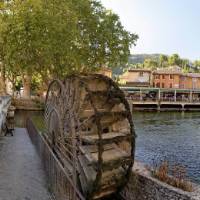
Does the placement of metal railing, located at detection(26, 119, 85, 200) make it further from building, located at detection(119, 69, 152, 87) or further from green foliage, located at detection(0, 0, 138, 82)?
building, located at detection(119, 69, 152, 87)

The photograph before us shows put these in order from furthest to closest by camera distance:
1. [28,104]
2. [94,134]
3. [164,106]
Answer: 1. [164,106]
2. [28,104]
3. [94,134]

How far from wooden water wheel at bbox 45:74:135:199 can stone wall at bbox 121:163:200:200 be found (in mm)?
350

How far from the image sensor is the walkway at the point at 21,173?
1288 cm

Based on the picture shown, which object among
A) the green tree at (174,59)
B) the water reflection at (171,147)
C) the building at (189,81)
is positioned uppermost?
the green tree at (174,59)

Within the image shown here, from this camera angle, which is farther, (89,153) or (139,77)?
(139,77)

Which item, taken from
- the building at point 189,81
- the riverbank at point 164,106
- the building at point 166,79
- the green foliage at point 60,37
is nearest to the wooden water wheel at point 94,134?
the green foliage at point 60,37

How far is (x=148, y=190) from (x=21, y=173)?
6211 mm

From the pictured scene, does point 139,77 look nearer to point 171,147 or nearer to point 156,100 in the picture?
point 156,100

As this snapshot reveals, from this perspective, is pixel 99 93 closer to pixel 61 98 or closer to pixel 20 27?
pixel 61 98

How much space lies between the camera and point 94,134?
543 inches

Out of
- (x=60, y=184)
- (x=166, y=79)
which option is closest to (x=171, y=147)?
(x=60, y=184)

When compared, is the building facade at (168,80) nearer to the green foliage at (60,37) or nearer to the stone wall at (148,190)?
the green foliage at (60,37)

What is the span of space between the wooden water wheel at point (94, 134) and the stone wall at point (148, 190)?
0.35m

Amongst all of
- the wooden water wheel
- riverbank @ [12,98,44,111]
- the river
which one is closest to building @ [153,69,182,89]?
riverbank @ [12,98,44,111]
